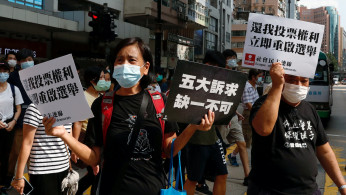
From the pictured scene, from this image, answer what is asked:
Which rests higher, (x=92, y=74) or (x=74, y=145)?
(x=92, y=74)

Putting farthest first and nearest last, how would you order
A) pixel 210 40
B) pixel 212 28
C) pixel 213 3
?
pixel 213 3, pixel 212 28, pixel 210 40

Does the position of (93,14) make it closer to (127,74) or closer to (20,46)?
(20,46)

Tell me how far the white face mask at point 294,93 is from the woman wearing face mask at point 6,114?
3.84 m

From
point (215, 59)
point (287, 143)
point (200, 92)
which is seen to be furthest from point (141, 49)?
point (215, 59)

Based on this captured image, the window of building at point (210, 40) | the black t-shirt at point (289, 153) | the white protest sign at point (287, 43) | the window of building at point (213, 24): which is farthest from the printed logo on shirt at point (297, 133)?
the window of building at point (213, 24)

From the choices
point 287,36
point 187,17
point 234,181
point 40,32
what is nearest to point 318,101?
point 234,181

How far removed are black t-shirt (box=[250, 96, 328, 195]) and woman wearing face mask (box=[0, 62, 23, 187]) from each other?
3685 mm

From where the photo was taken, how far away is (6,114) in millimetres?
4898

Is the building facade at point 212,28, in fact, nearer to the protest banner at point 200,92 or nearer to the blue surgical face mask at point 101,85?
the blue surgical face mask at point 101,85

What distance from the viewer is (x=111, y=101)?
228 centimetres

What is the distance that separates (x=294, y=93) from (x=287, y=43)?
36 centimetres

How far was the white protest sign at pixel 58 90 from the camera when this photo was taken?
2.18m

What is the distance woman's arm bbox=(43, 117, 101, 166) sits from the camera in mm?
2166

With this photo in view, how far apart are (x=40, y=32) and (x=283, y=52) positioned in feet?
60.8
